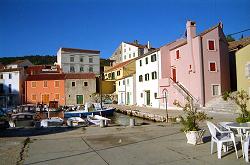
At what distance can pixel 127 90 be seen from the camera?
53.2 metres

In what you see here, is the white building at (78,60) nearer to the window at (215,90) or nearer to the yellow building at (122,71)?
the yellow building at (122,71)

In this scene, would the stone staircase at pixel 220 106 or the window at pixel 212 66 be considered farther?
the window at pixel 212 66

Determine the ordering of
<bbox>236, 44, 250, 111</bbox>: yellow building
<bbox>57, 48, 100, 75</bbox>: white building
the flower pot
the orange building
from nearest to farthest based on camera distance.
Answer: the flower pot, <bbox>236, 44, 250, 111</bbox>: yellow building, the orange building, <bbox>57, 48, 100, 75</bbox>: white building

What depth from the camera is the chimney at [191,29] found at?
116ft

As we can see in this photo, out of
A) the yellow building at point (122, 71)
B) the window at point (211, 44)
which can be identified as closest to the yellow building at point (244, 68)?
the window at point (211, 44)

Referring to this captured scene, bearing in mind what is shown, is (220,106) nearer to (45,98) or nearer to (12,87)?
(45,98)

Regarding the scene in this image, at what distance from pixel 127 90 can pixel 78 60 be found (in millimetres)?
31911

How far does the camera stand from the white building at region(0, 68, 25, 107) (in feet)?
198

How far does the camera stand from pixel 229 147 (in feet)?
33.4

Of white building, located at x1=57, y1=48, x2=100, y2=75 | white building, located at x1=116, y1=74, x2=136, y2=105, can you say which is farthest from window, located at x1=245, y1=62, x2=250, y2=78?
white building, located at x1=57, y1=48, x2=100, y2=75

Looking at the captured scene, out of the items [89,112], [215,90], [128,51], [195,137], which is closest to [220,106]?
[215,90]

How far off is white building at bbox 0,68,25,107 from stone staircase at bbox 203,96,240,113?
42245 millimetres

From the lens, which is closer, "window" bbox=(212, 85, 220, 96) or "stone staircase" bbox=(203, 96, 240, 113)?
"stone staircase" bbox=(203, 96, 240, 113)

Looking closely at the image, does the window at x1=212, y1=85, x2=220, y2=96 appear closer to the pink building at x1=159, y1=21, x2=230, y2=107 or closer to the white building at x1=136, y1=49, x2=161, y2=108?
the pink building at x1=159, y1=21, x2=230, y2=107
